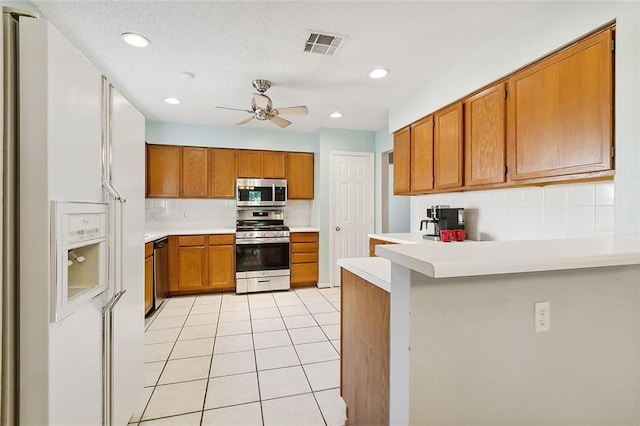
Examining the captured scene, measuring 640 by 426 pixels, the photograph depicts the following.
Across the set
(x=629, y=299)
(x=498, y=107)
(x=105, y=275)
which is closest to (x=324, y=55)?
(x=498, y=107)

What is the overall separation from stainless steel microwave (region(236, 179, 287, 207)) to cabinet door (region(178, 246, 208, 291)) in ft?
2.98

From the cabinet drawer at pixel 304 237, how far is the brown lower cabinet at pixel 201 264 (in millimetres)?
903

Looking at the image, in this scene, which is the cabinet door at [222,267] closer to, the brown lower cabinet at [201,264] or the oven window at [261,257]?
the brown lower cabinet at [201,264]

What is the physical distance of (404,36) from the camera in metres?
2.11

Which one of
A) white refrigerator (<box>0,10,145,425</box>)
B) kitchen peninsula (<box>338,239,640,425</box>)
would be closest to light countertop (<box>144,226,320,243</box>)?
white refrigerator (<box>0,10,145,425</box>)

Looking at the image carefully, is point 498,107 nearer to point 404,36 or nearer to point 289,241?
point 404,36

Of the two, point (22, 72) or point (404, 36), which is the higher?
point (404, 36)

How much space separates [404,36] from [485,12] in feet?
1.67

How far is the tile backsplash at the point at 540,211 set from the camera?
1767mm

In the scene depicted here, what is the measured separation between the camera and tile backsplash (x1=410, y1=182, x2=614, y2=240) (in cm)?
177

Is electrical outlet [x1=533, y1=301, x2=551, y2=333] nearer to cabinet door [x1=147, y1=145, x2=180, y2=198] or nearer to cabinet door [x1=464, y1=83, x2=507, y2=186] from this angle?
cabinet door [x1=464, y1=83, x2=507, y2=186]

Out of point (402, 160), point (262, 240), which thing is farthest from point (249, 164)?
point (402, 160)

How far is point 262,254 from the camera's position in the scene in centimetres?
428

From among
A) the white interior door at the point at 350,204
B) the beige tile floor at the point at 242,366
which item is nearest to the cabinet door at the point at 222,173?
the white interior door at the point at 350,204
